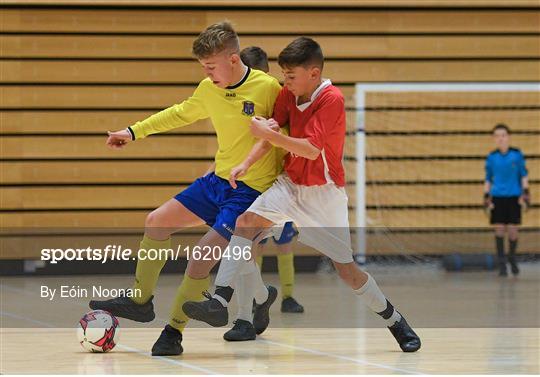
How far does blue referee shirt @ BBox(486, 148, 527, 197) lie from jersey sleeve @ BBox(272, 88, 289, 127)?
6.86 meters

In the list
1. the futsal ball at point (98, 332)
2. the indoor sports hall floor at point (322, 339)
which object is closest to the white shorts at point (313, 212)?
the indoor sports hall floor at point (322, 339)

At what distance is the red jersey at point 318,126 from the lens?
5215 mm

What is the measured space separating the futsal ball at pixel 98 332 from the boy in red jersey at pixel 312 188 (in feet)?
2.20

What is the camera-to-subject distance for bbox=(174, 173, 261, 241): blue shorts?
5332 millimetres

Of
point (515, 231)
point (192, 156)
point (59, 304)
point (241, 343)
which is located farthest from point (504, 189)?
point (241, 343)

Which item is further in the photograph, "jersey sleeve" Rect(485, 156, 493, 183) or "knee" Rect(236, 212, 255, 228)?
"jersey sleeve" Rect(485, 156, 493, 183)

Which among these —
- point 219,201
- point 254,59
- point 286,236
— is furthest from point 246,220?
point 286,236

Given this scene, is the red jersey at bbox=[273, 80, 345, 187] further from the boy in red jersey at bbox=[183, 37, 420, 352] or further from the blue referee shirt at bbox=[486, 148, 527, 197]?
the blue referee shirt at bbox=[486, 148, 527, 197]

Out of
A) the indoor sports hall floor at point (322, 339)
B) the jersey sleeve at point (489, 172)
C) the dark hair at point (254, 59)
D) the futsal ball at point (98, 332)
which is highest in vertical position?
the dark hair at point (254, 59)

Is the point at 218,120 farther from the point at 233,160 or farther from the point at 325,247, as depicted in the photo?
the point at 325,247

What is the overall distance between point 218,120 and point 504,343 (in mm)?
2028

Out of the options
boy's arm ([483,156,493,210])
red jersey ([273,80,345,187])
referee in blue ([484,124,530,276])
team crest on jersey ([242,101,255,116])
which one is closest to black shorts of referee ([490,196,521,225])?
referee in blue ([484,124,530,276])

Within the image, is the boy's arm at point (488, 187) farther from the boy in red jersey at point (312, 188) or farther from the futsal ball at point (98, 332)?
the futsal ball at point (98, 332)

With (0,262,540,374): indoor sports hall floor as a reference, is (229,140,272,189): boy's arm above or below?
above
